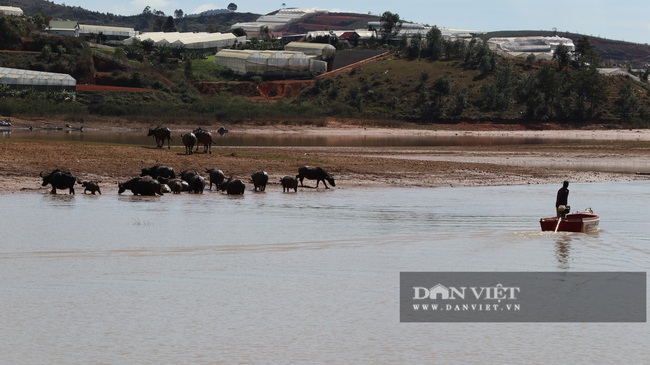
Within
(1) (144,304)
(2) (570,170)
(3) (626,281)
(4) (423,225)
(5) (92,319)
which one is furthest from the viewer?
(2) (570,170)

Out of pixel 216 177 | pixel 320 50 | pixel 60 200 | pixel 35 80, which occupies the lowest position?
pixel 60 200

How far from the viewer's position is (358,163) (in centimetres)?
5028

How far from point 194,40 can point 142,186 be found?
134 metres

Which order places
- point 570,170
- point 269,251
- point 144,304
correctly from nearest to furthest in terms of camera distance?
point 144,304 → point 269,251 → point 570,170

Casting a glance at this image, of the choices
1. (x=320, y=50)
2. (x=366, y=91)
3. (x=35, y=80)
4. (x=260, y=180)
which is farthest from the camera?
(x=320, y=50)

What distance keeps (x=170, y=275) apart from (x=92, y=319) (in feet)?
13.3

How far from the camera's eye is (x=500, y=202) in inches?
1495

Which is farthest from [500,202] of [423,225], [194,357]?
[194,357]

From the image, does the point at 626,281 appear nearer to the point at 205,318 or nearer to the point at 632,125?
the point at 205,318

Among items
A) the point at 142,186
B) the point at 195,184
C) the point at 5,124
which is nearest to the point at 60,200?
the point at 142,186

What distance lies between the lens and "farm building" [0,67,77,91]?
103188mm

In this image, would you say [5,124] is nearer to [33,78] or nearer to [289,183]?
[33,78]

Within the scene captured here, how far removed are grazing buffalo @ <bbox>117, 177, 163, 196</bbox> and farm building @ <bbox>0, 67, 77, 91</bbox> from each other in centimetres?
7036

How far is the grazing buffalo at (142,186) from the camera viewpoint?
3678 centimetres
